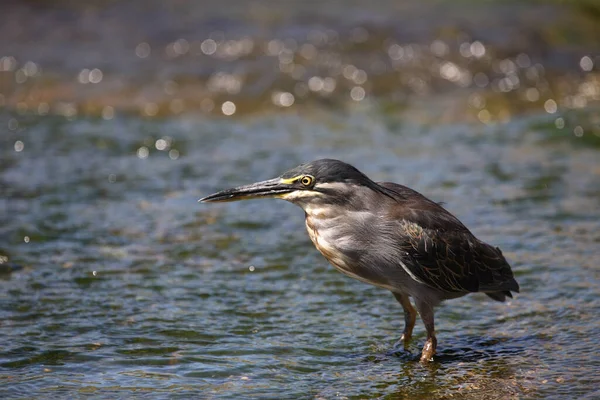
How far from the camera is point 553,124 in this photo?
1167 cm

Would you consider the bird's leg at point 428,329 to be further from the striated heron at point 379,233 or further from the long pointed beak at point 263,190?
the long pointed beak at point 263,190

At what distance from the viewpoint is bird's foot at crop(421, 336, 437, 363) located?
19.7 ft

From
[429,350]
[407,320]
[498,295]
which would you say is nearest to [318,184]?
[407,320]

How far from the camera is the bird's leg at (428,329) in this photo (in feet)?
19.7

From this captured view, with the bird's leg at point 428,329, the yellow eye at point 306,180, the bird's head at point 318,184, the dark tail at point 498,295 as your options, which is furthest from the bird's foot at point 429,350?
the yellow eye at point 306,180

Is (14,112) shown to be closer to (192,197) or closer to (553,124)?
(192,197)

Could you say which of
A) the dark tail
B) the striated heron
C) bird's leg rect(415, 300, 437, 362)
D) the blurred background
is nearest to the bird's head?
the striated heron

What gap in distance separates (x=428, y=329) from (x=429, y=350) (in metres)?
0.14

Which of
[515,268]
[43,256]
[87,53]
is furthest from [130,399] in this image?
[87,53]

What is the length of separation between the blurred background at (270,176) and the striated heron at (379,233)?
477 mm

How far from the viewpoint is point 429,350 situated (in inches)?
237

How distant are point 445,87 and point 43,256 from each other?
23.4ft

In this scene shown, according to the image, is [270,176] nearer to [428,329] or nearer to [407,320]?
[407,320]

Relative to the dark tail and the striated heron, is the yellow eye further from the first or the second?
the dark tail
